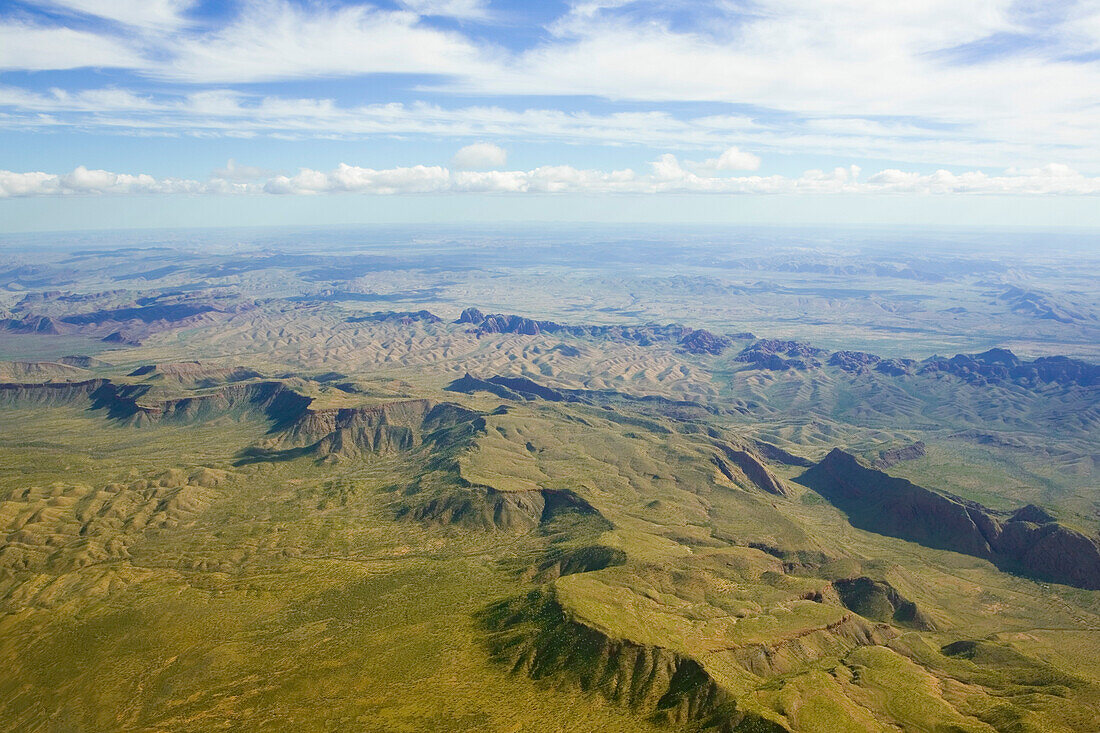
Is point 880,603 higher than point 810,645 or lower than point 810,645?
lower

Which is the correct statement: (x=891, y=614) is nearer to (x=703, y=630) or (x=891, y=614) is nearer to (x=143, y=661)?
(x=703, y=630)

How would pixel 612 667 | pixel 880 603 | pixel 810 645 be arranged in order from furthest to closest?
1. pixel 880 603
2. pixel 810 645
3. pixel 612 667

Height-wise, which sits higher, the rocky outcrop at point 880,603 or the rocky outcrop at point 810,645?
the rocky outcrop at point 810,645

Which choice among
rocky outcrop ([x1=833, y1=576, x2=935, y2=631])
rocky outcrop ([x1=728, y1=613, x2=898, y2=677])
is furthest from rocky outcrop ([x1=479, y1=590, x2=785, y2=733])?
rocky outcrop ([x1=833, y1=576, x2=935, y2=631])

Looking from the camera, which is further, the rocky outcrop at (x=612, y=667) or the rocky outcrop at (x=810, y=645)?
the rocky outcrop at (x=810, y=645)

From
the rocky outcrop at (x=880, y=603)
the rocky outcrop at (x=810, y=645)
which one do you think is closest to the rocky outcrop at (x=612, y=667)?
the rocky outcrop at (x=810, y=645)

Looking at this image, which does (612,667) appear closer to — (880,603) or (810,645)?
(810,645)

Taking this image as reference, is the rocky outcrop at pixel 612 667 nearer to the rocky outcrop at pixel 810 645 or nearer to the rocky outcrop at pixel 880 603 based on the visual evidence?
the rocky outcrop at pixel 810 645

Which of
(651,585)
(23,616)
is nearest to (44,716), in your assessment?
(23,616)

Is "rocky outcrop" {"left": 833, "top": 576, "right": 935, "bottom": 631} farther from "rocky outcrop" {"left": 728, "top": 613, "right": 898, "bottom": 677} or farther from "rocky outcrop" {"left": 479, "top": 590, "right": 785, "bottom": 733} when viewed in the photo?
"rocky outcrop" {"left": 479, "top": 590, "right": 785, "bottom": 733}

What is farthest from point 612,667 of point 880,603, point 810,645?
point 880,603

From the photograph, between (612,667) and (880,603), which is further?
(880,603)
